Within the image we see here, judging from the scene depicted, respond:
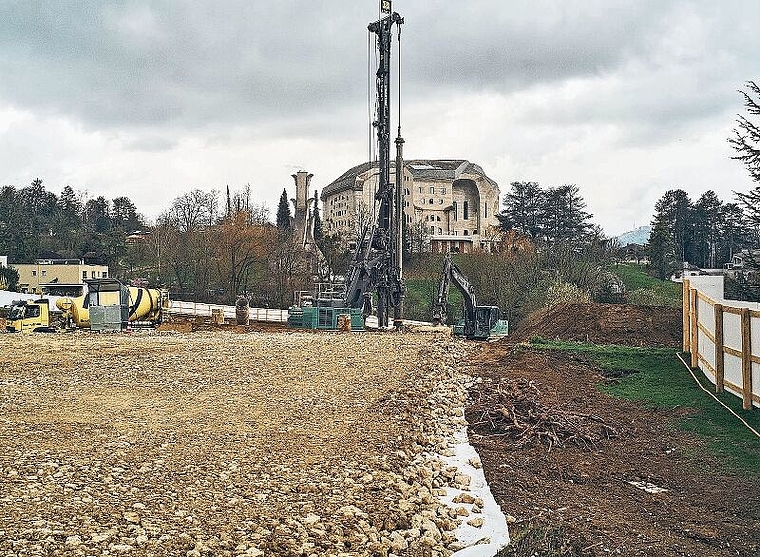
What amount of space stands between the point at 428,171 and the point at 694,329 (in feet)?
261

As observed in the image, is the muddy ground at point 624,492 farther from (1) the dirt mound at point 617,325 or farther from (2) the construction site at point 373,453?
(1) the dirt mound at point 617,325

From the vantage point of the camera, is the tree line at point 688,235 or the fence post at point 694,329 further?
the tree line at point 688,235

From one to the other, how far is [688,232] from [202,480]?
287 ft

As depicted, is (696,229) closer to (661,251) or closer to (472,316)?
(661,251)

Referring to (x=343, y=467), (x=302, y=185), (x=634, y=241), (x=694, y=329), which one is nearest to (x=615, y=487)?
(x=343, y=467)

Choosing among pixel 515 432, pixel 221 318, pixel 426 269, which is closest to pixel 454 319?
pixel 426 269

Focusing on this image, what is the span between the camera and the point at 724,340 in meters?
12.1

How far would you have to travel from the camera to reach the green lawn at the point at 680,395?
9353mm

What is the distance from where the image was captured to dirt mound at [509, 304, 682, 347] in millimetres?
22359

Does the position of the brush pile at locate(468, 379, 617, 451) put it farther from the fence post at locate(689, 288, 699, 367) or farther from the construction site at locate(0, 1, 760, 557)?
the fence post at locate(689, 288, 699, 367)

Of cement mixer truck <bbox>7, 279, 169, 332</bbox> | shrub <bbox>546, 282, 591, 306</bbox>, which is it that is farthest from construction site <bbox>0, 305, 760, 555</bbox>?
shrub <bbox>546, 282, 591, 306</bbox>

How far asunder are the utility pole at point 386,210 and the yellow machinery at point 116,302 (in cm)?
1045

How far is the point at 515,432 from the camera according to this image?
10.9m

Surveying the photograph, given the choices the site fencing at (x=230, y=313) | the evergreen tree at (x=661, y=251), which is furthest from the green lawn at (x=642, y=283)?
the site fencing at (x=230, y=313)
